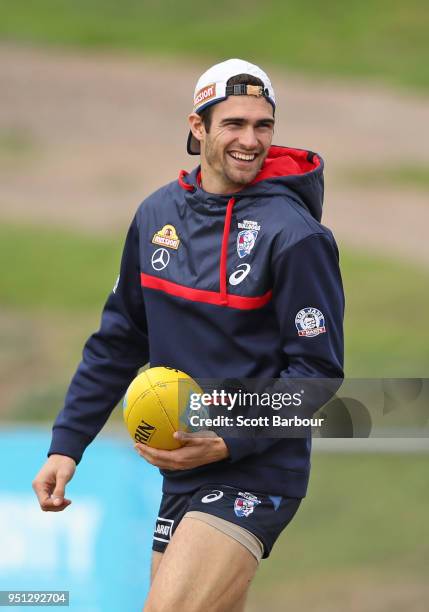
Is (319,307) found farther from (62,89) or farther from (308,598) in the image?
(62,89)

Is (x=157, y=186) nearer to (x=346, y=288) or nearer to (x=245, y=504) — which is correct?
(x=346, y=288)

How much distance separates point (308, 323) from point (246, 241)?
380 millimetres

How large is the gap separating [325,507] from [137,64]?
75.0ft

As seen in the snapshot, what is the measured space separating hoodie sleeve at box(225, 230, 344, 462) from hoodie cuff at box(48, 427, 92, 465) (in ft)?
2.77

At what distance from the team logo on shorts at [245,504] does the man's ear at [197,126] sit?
1.36 m

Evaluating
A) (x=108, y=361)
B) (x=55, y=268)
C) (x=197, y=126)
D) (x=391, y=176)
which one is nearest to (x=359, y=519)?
(x=108, y=361)

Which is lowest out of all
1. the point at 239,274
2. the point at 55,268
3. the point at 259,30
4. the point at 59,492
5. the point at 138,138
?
the point at 55,268

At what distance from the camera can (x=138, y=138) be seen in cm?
2756

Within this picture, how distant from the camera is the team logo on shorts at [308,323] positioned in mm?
4816

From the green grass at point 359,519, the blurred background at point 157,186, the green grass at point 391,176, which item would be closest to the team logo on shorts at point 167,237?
the blurred background at point 157,186

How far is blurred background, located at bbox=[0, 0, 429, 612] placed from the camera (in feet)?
24.0

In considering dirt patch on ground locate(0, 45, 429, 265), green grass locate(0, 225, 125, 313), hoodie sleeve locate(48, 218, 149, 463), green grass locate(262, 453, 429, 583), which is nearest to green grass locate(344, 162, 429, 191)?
dirt patch on ground locate(0, 45, 429, 265)

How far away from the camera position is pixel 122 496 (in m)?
6.98

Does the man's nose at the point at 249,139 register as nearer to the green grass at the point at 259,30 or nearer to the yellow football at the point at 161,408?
the yellow football at the point at 161,408
